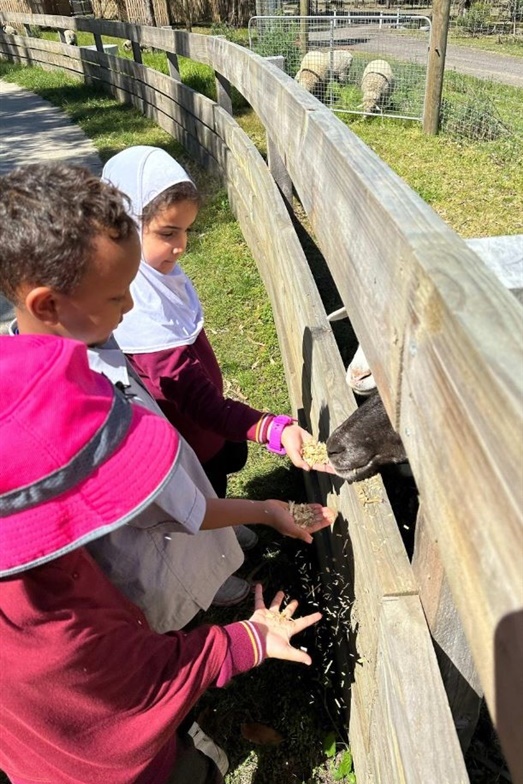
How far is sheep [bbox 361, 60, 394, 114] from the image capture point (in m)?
10.5

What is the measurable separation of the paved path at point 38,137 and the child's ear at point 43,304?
24.8ft

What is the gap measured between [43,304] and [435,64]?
359 inches

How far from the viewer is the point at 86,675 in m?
1.26

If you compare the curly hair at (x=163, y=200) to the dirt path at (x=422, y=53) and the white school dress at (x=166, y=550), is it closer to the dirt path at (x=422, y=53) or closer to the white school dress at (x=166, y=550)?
the white school dress at (x=166, y=550)

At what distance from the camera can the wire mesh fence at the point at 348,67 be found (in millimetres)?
10273

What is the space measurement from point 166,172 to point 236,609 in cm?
186

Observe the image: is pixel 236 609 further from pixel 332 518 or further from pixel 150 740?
pixel 150 740

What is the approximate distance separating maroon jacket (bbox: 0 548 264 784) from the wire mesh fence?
1001 cm

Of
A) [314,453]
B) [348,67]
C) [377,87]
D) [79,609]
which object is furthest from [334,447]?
[348,67]

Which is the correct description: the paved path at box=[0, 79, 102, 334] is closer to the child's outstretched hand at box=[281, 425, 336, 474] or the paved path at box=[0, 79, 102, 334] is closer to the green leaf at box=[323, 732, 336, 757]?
the child's outstretched hand at box=[281, 425, 336, 474]

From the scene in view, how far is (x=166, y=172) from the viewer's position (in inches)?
83.0

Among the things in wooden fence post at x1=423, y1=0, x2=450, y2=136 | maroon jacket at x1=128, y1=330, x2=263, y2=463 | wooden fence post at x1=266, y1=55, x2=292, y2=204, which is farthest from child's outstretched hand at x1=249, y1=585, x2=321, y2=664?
wooden fence post at x1=423, y1=0, x2=450, y2=136

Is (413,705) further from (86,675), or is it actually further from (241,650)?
(86,675)

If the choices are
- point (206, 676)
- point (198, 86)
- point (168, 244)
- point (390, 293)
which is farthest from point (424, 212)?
point (198, 86)
